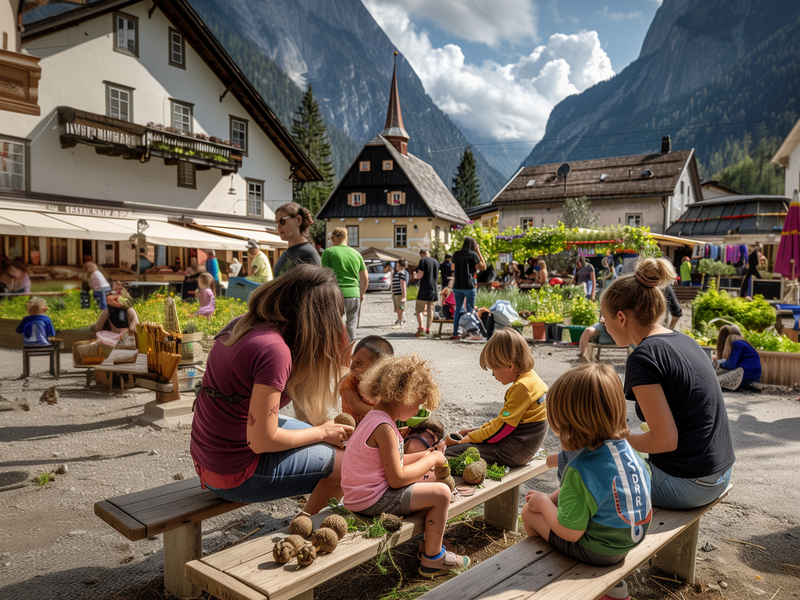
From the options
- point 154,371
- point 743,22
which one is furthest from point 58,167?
point 743,22

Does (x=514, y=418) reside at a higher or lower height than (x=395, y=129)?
lower

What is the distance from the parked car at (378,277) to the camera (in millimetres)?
27875

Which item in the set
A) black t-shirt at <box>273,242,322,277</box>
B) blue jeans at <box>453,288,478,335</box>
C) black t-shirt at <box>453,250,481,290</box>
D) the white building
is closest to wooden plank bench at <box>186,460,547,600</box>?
black t-shirt at <box>273,242,322,277</box>

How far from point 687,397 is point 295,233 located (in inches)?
164

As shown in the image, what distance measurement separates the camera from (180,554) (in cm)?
257

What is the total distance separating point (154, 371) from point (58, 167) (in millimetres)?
17000

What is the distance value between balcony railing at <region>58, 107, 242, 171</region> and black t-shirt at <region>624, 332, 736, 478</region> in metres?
20.4

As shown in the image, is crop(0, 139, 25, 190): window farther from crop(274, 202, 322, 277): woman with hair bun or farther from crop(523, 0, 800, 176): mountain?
crop(523, 0, 800, 176): mountain

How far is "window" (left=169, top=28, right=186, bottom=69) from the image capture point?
74.1ft

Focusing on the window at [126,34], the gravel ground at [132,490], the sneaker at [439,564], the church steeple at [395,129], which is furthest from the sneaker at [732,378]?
the church steeple at [395,129]

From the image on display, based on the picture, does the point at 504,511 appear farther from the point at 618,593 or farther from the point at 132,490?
the point at 132,490

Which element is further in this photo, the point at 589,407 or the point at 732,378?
the point at 732,378

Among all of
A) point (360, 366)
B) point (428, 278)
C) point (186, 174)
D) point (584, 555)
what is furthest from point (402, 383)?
point (186, 174)

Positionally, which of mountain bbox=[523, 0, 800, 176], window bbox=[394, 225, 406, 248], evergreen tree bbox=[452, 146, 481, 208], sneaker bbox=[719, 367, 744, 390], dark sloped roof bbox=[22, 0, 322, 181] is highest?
mountain bbox=[523, 0, 800, 176]
